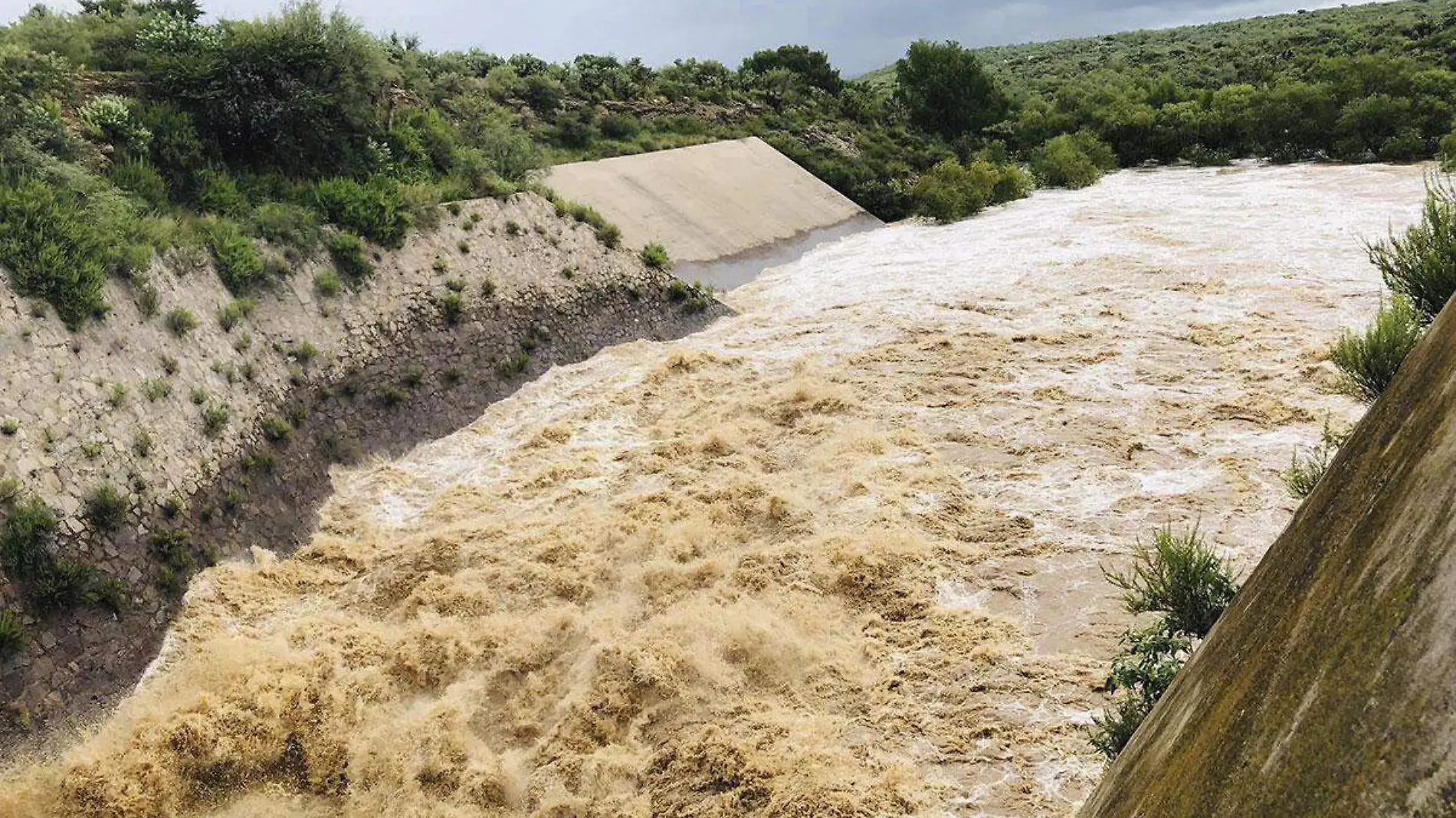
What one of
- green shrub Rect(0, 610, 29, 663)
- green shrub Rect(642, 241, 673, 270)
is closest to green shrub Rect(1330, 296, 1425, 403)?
green shrub Rect(0, 610, 29, 663)

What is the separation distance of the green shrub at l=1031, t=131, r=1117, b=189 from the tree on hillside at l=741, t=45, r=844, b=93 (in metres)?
14.9

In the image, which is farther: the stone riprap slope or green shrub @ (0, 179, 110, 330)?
green shrub @ (0, 179, 110, 330)

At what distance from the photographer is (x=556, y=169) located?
28031mm

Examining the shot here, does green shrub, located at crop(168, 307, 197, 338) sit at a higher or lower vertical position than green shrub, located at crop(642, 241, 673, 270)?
higher

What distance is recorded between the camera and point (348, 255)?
17.8m

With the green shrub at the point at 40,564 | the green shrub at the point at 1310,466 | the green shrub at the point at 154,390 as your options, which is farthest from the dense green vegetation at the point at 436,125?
the green shrub at the point at 1310,466

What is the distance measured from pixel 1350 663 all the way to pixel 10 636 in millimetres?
12011

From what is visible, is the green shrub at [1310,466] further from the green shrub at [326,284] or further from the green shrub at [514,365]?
the green shrub at [326,284]

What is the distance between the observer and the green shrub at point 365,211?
18.4 metres

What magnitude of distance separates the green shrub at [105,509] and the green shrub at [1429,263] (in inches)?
603

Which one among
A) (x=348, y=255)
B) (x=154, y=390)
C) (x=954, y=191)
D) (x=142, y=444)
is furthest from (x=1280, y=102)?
(x=142, y=444)

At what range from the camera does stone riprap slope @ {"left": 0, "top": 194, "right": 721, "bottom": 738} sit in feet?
36.8

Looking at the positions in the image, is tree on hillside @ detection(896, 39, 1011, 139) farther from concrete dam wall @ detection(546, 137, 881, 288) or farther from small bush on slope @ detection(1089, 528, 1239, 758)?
small bush on slope @ detection(1089, 528, 1239, 758)

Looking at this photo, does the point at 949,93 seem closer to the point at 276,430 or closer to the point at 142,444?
the point at 276,430
